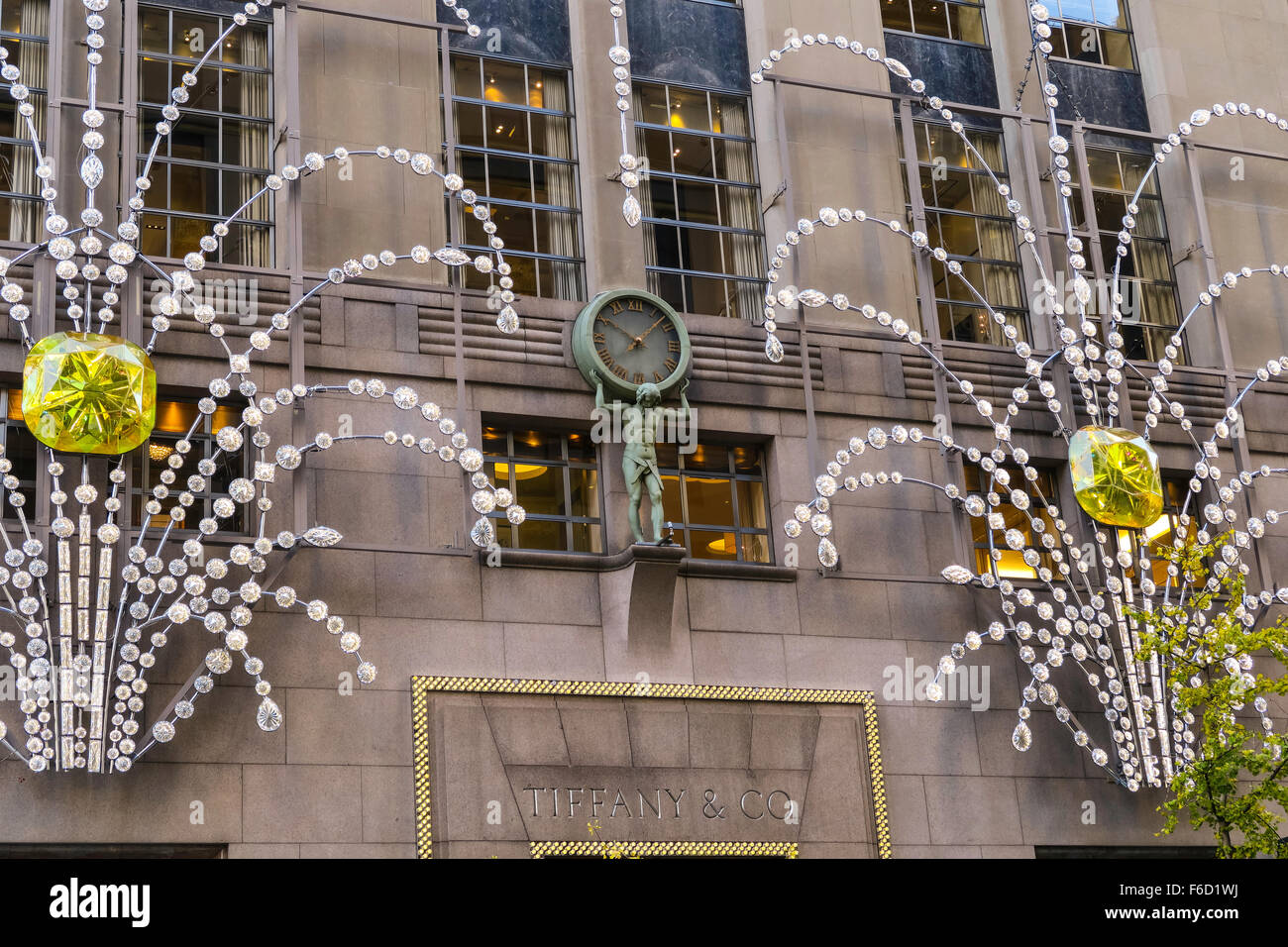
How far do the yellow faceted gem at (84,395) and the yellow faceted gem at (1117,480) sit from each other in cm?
1285

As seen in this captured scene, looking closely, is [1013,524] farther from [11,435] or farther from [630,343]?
[11,435]

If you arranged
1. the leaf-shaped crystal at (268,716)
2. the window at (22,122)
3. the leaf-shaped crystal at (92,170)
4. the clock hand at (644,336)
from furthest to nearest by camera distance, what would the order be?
the clock hand at (644,336) → the window at (22,122) → the leaf-shaped crystal at (92,170) → the leaf-shaped crystal at (268,716)

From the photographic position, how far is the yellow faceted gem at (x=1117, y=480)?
965 inches

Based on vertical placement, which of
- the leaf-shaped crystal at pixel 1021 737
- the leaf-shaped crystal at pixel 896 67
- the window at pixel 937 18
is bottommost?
the leaf-shaped crystal at pixel 1021 737

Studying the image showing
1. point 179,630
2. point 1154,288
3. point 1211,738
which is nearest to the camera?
point 179,630

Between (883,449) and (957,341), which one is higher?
(957,341)

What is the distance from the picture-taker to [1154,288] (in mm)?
28625

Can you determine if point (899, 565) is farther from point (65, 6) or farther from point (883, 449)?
point (65, 6)

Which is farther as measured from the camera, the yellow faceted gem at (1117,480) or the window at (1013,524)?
the window at (1013,524)

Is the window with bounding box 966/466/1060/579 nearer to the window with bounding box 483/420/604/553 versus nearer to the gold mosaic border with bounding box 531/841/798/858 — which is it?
the gold mosaic border with bounding box 531/841/798/858

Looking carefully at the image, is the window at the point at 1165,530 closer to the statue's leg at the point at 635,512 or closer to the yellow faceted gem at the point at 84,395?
the statue's leg at the point at 635,512

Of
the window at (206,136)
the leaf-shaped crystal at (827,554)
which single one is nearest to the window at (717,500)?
the leaf-shaped crystal at (827,554)

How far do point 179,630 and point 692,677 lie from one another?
6.61 m
